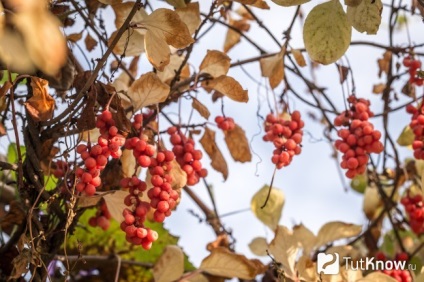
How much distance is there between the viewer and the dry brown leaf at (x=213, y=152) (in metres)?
1.04

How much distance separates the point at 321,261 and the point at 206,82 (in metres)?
0.33

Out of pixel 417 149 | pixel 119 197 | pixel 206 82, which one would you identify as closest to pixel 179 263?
pixel 119 197

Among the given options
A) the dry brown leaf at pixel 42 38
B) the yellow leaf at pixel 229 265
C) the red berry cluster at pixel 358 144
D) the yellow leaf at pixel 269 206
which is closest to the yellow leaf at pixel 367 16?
the red berry cluster at pixel 358 144

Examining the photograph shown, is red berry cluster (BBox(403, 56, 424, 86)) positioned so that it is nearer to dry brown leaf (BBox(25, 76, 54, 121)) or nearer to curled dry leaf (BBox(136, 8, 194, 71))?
curled dry leaf (BBox(136, 8, 194, 71))

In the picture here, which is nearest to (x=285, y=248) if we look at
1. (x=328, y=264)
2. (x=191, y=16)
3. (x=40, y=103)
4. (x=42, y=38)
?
(x=328, y=264)

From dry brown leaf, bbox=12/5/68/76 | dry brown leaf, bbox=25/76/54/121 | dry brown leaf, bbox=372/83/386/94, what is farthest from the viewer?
dry brown leaf, bbox=372/83/386/94

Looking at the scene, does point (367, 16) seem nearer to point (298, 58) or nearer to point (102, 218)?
point (298, 58)

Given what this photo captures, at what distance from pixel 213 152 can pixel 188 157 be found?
6.7 inches

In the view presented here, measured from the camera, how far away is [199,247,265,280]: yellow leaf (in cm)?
97

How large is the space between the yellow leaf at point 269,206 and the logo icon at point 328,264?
0.55ft

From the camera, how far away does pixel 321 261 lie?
41.8 inches

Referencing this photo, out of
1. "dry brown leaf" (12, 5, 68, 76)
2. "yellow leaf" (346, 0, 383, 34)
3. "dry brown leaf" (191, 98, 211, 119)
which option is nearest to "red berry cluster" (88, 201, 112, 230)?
"dry brown leaf" (191, 98, 211, 119)

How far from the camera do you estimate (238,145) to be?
106cm

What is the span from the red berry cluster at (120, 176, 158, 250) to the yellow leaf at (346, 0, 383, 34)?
33 centimetres
